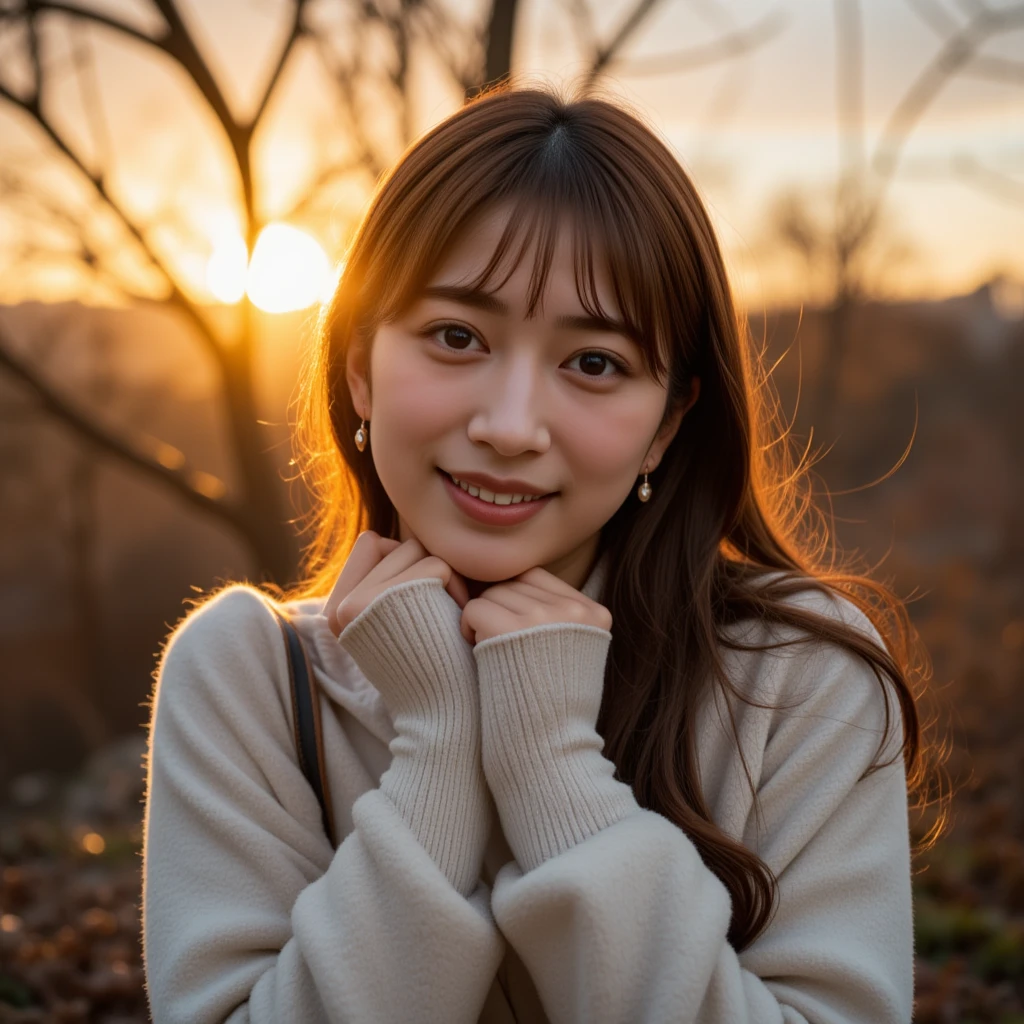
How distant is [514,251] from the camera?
1610 mm

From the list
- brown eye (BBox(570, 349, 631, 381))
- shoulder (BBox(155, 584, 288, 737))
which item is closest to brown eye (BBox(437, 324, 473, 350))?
brown eye (BBox(570, 349, 631, 381))

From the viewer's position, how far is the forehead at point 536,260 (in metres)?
1.61

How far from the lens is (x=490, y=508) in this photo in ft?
5.62

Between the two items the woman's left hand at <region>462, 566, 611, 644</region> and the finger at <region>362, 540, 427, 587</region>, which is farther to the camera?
the finger at <region>362, 540, 427, 587</region>

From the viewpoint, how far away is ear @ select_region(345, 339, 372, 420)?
6.28 ft

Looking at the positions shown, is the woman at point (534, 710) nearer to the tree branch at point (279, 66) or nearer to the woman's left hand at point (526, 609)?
the woman's left hand at point (526, 609)

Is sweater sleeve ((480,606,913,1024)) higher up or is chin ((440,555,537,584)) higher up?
chin ((440,555,537,584))

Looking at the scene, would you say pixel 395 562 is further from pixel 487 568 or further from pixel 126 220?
pixel 126 220

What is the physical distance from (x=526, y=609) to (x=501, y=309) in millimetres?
471

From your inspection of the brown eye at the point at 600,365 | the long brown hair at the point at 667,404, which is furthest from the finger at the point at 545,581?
the brown eye at the point at 600,365

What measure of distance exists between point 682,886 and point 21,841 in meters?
3.85

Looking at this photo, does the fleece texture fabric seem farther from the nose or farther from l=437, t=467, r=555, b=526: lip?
the nose

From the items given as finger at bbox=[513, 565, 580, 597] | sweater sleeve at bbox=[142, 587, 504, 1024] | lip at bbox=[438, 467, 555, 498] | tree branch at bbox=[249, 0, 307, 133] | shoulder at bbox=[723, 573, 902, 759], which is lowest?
sweater sleeve at bbox=[142, 587, 504, 1024]

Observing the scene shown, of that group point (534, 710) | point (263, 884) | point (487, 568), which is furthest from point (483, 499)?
point (263, 884)
